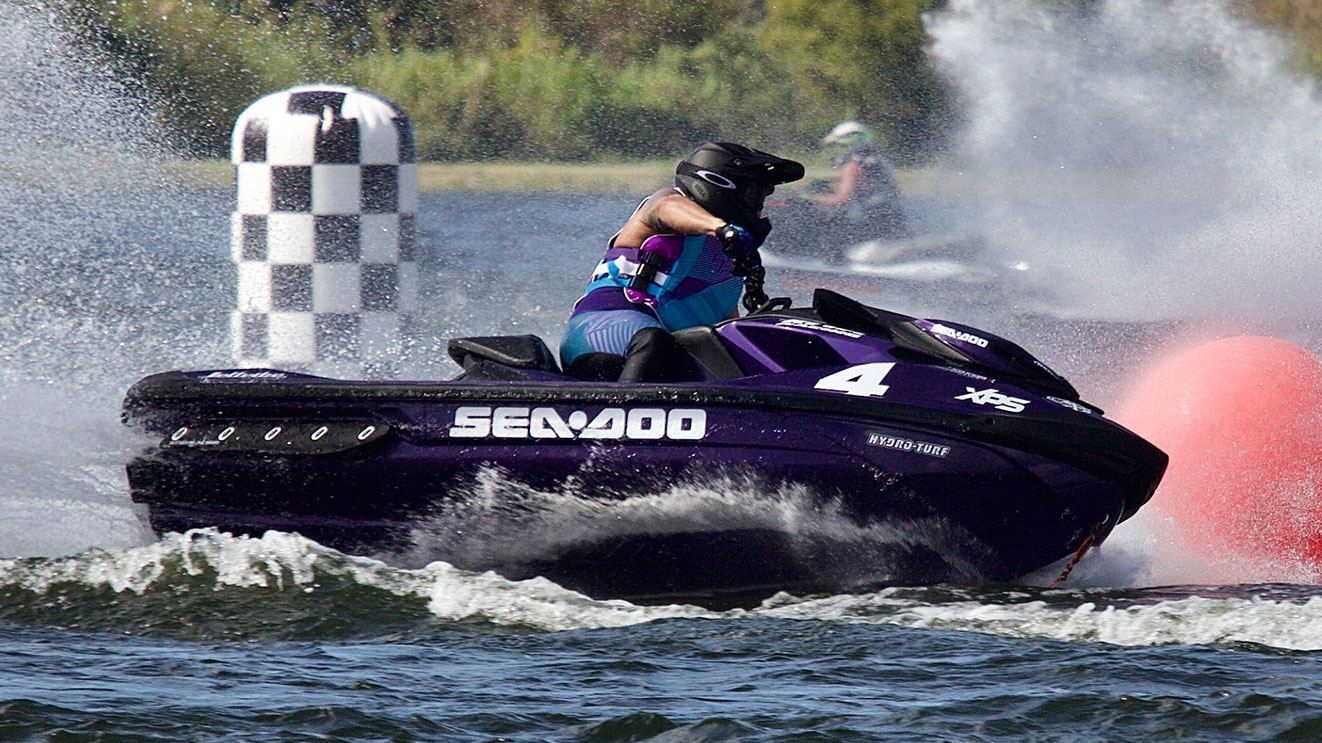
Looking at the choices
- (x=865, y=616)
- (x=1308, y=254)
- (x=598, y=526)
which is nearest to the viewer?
(x=865, y=616)

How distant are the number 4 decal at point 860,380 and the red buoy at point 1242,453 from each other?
1.44 meters

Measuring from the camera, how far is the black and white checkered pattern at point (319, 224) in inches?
264

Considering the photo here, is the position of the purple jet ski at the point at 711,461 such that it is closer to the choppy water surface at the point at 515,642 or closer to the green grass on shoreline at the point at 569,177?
the choppy water surface at the point at 515,642

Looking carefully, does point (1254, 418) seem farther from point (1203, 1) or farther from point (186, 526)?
point (1203, 1)

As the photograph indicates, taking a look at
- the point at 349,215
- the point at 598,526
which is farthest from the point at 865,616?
the point at 349,215

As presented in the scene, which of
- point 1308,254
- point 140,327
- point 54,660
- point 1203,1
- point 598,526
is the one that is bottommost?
point 54,660

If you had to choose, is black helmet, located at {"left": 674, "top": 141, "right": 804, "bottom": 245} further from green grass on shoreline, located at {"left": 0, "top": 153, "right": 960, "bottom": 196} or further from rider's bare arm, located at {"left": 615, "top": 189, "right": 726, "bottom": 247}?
green grass on shoreline, located at {"left": 0, "top": 153, "right": 960, "bottom": 196}

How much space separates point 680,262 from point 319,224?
222 cm

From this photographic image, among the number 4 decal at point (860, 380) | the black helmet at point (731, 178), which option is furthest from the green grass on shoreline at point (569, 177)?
the number 4 decal at point (860, 380)

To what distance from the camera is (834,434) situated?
4.33 m

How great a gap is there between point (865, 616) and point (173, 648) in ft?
5.49

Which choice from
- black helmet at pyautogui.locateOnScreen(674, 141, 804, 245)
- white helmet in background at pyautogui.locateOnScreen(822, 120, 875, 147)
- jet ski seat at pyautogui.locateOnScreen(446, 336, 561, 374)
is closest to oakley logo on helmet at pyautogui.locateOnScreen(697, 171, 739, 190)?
black helmet at pyautogui.locateOnScreen(674, 141, 804, 245)

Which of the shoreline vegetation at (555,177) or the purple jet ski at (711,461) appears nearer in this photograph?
the purple jet ski at (711,461)

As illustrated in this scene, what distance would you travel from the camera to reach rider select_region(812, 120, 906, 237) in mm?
11438
